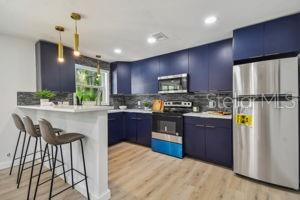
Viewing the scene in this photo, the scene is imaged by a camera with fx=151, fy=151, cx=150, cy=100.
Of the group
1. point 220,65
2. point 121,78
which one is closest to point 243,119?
point 220,65

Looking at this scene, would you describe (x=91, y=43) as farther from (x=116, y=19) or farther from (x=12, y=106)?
(x=12, y=106)

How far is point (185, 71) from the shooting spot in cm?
337

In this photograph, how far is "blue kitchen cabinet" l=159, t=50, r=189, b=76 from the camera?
11.1 feet

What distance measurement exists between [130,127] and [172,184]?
2.13 m

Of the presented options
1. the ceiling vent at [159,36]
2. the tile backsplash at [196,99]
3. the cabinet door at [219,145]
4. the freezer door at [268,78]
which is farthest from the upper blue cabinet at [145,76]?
the freezer door at [268,78]

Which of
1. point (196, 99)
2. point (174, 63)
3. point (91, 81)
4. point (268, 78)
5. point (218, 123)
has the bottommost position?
point (218, 123)

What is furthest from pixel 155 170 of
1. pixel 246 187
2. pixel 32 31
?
pixel 32 31

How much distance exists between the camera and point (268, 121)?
2.04m

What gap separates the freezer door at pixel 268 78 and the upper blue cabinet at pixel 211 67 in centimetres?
56

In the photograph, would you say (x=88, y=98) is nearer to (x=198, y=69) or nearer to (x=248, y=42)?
(x=198, y=69)

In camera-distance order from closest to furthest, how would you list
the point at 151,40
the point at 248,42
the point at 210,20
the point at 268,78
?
the point at 268,78, the point at 210,20, the point at 248,42, the point at 151,40

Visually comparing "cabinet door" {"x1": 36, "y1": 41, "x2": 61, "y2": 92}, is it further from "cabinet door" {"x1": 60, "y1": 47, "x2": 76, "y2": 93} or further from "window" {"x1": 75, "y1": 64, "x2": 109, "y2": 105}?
"window" {"x1": 75, "y1": 64, "x2": 109, "y2": 105}

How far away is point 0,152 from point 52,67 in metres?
1.72

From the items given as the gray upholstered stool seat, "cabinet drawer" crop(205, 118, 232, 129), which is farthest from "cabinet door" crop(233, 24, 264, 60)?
the gray upholstered stool seat
